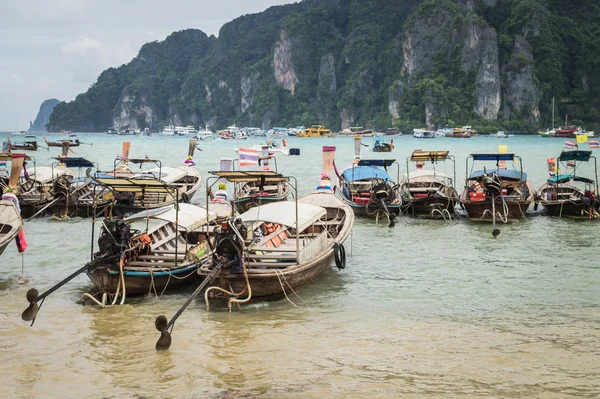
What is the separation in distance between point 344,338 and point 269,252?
3224mm

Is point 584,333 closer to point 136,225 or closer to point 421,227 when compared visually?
point 421,227

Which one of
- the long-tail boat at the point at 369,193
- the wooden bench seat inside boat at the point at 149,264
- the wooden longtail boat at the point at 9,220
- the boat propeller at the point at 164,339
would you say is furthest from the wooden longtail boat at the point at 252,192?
the boat propeller at the point at 164,339

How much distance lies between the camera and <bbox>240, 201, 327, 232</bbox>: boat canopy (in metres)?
12.0

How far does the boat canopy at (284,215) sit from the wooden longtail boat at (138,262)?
971 mm

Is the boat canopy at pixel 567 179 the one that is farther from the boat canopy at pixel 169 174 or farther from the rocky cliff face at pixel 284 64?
the rocky cliff face at pixel 284 64

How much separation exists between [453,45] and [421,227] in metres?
120

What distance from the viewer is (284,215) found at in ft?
40.1

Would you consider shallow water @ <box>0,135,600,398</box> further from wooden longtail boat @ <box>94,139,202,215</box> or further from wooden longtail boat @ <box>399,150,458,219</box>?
wooden longtail boat @ <box>399,150,458,219</box>

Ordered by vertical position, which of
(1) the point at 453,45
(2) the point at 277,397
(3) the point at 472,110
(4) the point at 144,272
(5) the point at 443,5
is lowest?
(2) the point at 277,397

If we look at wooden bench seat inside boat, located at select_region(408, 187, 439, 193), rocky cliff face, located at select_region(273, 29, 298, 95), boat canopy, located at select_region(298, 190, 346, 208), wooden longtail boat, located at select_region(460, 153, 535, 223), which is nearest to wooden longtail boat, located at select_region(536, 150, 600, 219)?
wooden longtail boat, located at select_region(460, 153, 535, 223)

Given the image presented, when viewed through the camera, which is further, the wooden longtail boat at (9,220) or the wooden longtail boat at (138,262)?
the wooden longtail boat at (9,220)

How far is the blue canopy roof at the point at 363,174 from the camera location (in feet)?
77.3

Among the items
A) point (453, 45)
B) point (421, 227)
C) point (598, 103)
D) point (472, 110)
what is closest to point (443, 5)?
point (453, 45)

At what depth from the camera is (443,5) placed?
13800cm
